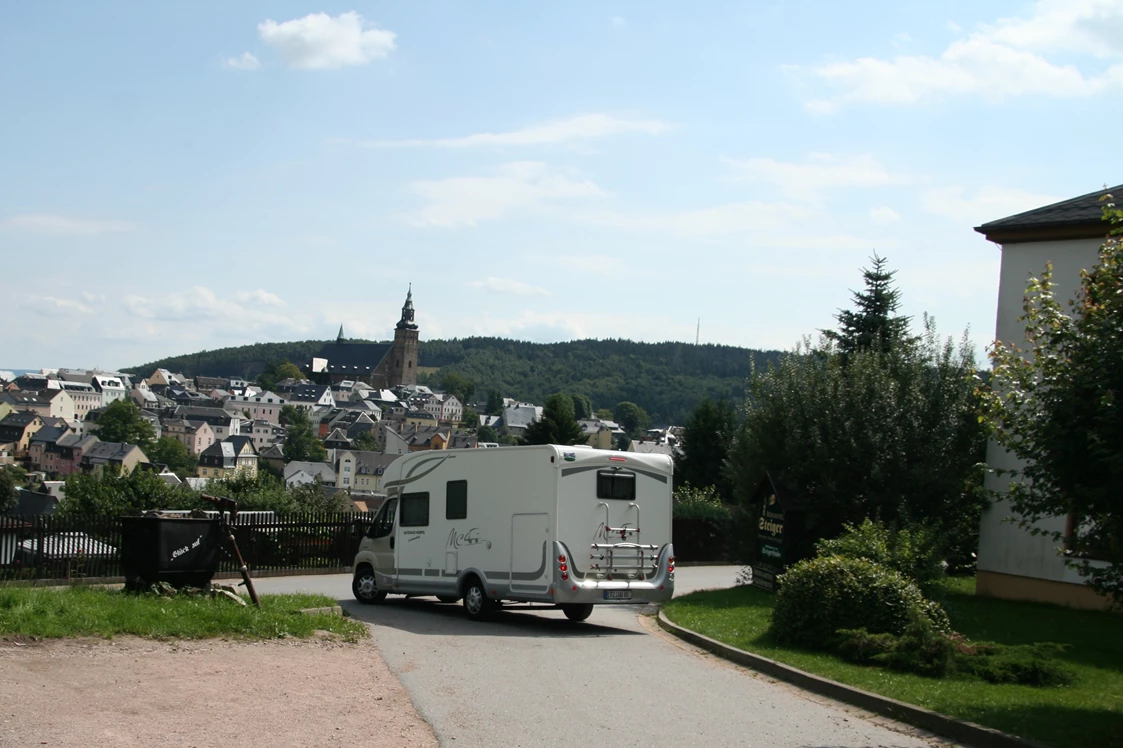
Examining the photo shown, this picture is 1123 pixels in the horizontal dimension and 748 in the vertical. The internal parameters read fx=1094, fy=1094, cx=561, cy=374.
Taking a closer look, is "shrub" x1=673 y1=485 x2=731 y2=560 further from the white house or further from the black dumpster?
the black dumpster

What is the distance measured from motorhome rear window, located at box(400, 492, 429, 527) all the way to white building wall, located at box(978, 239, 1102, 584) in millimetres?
10776

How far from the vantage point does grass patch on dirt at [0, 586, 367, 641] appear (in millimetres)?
11086

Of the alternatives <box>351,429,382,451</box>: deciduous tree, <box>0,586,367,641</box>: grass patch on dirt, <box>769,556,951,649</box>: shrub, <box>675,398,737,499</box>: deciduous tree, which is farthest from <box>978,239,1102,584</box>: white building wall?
<box>351,429,382,451</box>: deciduous tree

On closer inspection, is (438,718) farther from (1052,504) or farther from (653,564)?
(653,564)

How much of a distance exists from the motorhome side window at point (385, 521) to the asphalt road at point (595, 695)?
108 inches

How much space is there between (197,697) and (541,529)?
24.2 feet

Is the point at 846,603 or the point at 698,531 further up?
the point at 846,603

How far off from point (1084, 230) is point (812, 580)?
34.0ft

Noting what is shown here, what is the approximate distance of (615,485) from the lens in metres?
16.3

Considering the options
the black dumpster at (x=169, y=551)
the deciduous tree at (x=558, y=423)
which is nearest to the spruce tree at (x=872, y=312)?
the black dumpster at (x=169, y=551)

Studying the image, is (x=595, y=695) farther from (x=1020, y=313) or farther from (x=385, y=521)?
(x=1020, y=313)

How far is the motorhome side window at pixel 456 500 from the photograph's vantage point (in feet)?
56.5

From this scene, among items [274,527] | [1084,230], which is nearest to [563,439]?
[274,527]

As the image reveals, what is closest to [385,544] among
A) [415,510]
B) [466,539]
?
[415,510]
